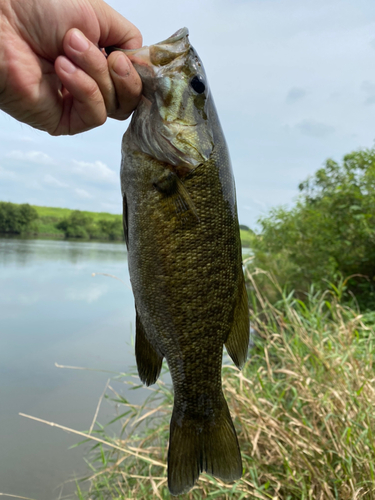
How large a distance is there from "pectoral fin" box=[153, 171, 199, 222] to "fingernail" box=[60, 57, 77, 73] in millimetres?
497

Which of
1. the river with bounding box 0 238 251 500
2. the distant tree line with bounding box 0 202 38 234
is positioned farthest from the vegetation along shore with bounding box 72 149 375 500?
the distant tree line with bounding box 0 202 38 234

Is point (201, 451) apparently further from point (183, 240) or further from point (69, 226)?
point (69, 226)

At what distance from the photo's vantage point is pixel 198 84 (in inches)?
58.0

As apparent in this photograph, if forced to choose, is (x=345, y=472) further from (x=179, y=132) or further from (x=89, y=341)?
(x=89, y=341)

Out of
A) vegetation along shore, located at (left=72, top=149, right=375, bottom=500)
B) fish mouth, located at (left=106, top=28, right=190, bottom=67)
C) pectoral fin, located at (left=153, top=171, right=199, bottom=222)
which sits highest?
fish mouth, located at (left=106, top=28, right=190, bottom=67)

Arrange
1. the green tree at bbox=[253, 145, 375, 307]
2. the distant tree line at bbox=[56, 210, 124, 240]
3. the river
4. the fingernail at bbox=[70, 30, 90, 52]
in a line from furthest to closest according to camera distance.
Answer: the distant tree line at bbox=[56, 210, 124, 240], the green tree at bbox=[253, 145, 375, 307], the river, the fingernail at bbox=[70, 30, 90, 52]

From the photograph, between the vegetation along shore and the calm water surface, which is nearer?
the vegetation along shore

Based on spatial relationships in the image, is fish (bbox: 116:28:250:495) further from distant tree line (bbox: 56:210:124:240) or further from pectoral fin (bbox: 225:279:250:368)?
distant tree line (bbox: 56:210:124:240)

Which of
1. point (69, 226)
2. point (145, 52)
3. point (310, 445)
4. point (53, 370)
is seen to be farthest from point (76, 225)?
point (145, 52)

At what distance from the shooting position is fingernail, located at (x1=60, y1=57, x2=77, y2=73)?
131 centimetres

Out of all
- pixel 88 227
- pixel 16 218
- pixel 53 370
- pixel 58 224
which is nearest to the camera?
pixel 53 370

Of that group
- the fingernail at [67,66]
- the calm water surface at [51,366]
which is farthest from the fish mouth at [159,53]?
the calm water surface at [51,366]

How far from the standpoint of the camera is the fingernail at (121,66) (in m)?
1.34

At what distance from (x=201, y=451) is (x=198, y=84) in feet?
4.86
